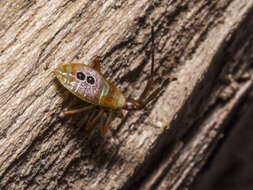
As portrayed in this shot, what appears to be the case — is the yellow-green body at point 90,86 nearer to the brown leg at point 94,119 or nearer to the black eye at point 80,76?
the black eye at point 80,76

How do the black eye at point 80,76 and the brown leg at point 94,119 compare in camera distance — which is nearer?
the black eye at point 80,76

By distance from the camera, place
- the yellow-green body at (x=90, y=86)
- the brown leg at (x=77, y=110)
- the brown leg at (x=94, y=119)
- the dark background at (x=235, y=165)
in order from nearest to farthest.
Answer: the yellow-green body at (x=90, y=86)
the brown leg at (x=77, y=110)
the brown leg at (x=94, y=119)
the dark background at (x=235, y=165)

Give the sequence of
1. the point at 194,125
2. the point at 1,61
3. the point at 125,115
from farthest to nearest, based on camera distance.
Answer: the point at 194,125 → the point at 125,115 → the point at 1,61

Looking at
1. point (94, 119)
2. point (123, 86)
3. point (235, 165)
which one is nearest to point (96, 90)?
point (94, 119)

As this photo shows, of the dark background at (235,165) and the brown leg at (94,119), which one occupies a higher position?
the brown leg at (94,119)

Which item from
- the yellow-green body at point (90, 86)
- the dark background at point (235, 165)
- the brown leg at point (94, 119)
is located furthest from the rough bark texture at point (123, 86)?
the dark background at point (235, 165)

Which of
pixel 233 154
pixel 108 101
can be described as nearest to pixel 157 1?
pixel 108 101

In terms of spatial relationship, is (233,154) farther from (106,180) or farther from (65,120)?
(65,120)

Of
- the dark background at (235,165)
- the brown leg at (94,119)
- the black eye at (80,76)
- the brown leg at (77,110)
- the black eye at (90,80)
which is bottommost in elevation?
the dark background at (235,165)
